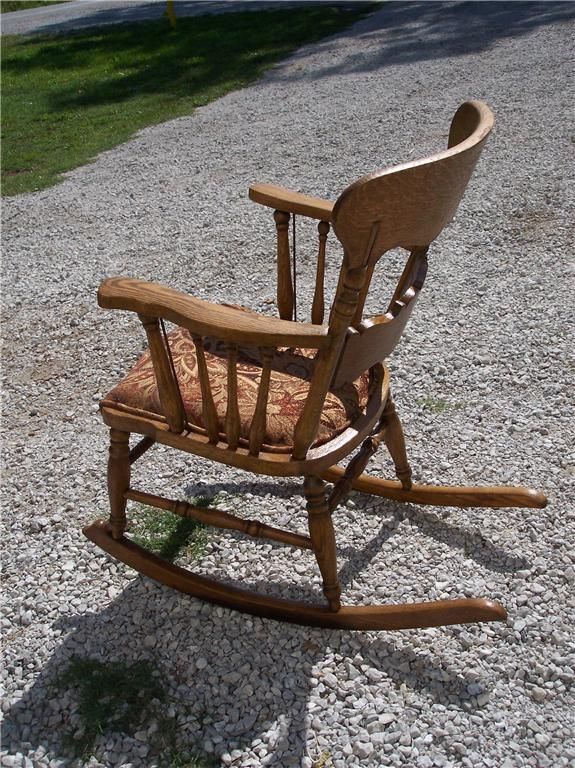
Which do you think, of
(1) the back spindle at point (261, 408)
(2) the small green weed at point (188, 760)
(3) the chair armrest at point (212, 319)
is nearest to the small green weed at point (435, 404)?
(1) the back spindle at point (261, 408)

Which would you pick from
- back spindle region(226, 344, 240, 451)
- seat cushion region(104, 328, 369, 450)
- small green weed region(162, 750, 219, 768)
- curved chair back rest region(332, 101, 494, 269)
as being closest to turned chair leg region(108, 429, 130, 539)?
seat cushion region(104, 328, 369, 450)

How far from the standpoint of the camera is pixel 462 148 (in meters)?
1.61

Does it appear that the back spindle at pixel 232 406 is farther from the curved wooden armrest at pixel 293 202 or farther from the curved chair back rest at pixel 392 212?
the curved wooden armrest at pixel 293 202

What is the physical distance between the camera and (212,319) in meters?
1.71

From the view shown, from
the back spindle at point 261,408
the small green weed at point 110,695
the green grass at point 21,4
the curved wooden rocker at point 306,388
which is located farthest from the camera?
the green grass at point 21,4

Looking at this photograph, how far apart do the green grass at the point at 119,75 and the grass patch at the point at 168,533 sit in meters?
4.46

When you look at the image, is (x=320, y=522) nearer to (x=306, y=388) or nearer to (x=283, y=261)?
(x=306, y=388)

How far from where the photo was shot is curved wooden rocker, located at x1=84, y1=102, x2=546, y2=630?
1.60 m

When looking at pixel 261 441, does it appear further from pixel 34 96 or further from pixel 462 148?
pixel 34 96

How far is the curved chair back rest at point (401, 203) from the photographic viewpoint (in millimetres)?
1488

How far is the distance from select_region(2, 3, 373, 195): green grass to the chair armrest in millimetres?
5003

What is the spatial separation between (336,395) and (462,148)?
75 cm

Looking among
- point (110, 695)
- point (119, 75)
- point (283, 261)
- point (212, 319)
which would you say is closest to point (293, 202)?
point (283, 261)

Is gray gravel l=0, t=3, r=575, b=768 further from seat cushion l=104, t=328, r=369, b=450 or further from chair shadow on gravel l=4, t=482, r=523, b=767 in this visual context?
seat cushion l=104, t=328, r=369, b=450
